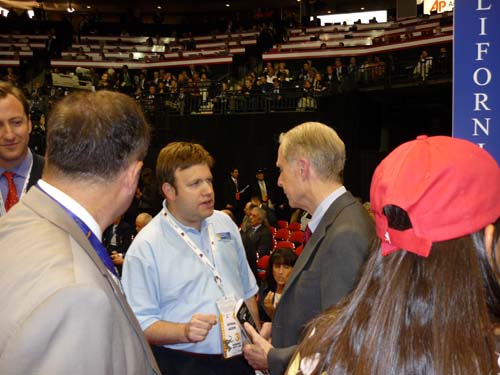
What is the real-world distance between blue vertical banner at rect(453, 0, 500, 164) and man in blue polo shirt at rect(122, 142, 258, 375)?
1.59 meters

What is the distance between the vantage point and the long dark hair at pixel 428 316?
1.02 meters

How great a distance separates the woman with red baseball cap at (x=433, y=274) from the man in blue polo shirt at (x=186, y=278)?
1.61 metres

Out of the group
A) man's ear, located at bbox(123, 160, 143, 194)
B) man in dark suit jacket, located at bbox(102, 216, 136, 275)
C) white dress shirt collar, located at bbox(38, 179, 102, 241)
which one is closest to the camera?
white dress shirt collar, located at bbox(38, 179, 102, 241)

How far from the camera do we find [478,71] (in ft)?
10.9

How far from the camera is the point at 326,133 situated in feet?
8.45

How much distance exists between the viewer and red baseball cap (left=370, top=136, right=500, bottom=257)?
3.45 feet

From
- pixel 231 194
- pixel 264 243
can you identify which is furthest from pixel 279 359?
pixel 231 194

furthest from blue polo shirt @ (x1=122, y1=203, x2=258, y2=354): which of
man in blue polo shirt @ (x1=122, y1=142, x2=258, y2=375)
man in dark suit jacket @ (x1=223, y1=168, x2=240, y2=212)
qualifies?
man in dark suit jacket @ (x1=223, y1=168, x2=240, y2=212)

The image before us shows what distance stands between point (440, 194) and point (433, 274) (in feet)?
0.49

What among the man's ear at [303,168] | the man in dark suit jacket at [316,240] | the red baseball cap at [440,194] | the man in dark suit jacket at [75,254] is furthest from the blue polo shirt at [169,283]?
the red baseball cap at [440,194]

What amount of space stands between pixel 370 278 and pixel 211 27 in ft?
97.7

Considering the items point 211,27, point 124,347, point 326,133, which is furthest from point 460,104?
point 211,27

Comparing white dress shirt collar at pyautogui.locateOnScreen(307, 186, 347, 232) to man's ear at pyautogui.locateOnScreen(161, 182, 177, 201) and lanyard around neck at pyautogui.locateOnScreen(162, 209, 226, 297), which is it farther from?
man's ear at pyautogui.locateOnScreen(161, 182, 177, 201)

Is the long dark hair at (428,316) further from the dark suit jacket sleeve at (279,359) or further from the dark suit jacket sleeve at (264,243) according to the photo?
the dark suit jacket sleeve at (264,243)
